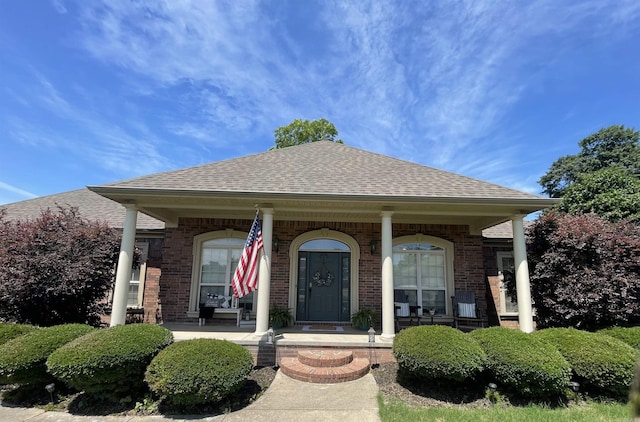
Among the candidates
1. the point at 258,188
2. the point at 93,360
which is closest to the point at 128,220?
the point at 258,188

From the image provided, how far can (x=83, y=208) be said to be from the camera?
500 inches

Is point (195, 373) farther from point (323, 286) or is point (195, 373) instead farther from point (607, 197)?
point (607, 197)

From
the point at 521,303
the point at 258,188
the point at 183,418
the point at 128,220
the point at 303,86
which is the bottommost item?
the point at 183,418

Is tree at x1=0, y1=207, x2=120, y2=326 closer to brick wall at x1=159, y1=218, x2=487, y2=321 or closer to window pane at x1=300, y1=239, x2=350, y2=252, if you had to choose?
brick wall at x1=159, y1=218, x2=487, y2=321

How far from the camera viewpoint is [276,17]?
29.0 feet

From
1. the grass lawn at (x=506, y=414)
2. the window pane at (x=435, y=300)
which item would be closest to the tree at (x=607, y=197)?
the window pane at (x=435, y=300)

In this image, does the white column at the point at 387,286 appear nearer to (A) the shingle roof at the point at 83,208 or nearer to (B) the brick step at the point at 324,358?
(B) the brick step at the point at 324,358

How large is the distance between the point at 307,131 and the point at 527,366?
20.9 m

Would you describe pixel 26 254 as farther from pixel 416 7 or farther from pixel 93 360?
pixel 416 7

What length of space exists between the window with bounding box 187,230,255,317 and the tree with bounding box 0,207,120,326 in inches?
86.5

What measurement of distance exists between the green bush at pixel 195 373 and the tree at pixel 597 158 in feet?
84.4

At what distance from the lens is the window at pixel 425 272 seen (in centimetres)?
1026

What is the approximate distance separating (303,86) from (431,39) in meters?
5.33

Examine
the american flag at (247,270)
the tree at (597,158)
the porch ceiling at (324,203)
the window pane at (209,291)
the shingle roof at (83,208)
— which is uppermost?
the tree at (597,158)
